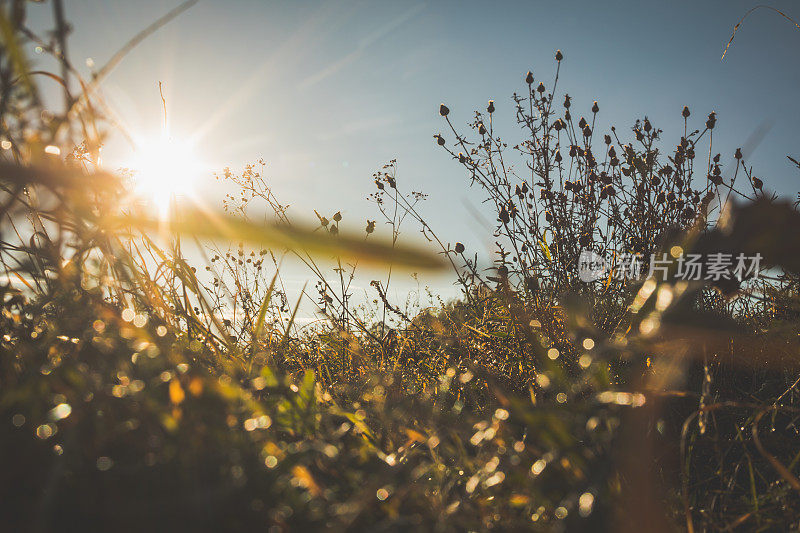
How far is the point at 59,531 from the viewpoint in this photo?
1.75 ft

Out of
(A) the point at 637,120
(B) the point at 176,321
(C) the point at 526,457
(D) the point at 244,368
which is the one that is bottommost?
(C) the point at 526,457

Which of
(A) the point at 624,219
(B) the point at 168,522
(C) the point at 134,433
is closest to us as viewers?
(B) the point at 168,522

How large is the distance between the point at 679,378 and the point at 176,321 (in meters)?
1.28

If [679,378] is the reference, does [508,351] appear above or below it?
above

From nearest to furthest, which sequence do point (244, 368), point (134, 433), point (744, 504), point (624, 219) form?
point (134, 433) → point (744, 504) → point (244, 368) → point (624, 219)

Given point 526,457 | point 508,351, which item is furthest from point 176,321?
point 508,351

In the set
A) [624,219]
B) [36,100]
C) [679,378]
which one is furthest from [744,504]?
[624,219]

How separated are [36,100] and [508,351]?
5.39ft

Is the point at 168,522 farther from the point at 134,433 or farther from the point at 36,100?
the point at 36,100

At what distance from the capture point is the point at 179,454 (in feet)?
1.90

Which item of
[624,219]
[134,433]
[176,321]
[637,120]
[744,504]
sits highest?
[637,120]

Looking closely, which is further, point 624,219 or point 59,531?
point 624,219

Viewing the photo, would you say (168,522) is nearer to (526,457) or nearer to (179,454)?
(179,454)

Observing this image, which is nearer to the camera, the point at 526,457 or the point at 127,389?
the point at 127,389
